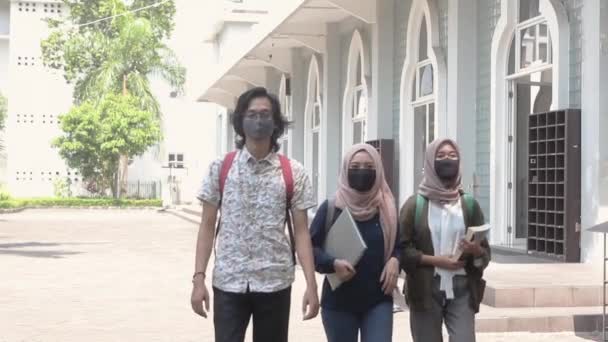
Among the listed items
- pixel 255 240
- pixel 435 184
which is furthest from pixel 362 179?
pixel 255 240

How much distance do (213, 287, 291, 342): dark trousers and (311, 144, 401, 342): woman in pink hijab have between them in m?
0.28

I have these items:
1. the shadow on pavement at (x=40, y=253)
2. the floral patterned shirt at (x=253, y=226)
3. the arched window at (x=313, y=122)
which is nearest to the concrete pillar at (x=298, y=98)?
the arched window at (x=313, y=122)

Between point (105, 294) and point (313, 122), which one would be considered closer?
point (105, 294)

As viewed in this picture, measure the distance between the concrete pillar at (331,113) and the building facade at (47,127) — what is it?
2424 cm

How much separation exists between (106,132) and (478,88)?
1173 inches

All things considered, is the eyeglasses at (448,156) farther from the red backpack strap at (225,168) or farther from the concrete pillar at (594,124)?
the concrete pillar at (594,124)

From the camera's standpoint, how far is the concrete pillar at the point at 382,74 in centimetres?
1994

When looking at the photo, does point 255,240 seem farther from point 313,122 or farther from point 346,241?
Answer: point 313,122

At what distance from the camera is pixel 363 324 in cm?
489

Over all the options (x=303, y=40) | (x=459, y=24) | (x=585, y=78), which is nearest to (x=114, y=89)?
(x=303, y=40)

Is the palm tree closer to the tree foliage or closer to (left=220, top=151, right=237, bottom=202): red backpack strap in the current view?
the tree foliage

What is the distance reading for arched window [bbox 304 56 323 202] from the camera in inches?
1059

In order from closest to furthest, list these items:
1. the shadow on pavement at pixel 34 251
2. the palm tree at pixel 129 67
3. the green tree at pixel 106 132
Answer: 1. the shadow on pavement at pixel 34 251
2. the green tree at pixel 106 132
3. the palm tree at pixel 129 67

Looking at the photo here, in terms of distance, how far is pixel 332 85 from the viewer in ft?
80.2
